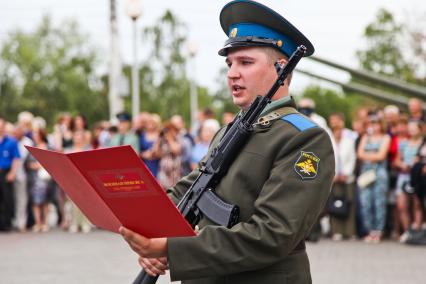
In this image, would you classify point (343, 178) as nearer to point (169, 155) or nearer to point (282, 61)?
point (169, 155)

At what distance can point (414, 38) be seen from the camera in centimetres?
3975

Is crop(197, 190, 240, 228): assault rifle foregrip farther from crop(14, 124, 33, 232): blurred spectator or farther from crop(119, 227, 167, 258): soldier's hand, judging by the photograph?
crop(14, 124, 33, 232): blurred spectator

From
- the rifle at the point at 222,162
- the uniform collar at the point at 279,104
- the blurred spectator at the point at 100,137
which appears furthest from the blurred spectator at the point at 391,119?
the rifle at the point at 222,162

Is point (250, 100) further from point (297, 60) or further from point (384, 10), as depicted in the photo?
point (384, 10)

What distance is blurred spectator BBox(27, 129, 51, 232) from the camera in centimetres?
1392

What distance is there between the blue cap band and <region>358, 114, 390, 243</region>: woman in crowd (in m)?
8.81

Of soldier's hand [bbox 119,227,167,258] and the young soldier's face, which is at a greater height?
the young soldier's face

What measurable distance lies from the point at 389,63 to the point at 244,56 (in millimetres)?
62899

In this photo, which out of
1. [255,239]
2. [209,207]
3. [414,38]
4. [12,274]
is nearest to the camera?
[255,239]

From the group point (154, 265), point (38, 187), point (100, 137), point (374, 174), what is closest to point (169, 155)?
point (38, 187)

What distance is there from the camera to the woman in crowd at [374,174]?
1185cm

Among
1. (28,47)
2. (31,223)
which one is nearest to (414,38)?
(31,223)

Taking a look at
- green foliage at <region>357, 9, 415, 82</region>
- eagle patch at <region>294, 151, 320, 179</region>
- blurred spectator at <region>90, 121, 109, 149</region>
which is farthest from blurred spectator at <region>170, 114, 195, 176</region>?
green foliage at <region>357, 9, 415, 82</region>

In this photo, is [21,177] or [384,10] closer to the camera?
[21,177]
